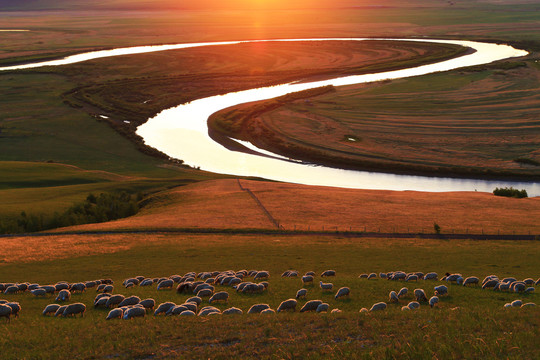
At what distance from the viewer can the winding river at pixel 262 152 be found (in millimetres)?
70188

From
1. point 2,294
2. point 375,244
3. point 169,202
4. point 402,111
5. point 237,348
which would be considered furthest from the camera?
point 402,111

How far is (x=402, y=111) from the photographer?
327 feet

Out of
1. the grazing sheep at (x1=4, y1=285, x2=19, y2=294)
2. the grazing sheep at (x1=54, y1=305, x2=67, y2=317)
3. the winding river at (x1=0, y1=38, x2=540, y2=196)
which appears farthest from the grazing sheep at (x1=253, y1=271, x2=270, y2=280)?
the winding river at (x1=0, y1=38, x2=540, y2=196)

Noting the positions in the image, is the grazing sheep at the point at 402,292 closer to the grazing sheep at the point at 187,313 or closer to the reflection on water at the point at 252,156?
the grazing sheep at the point at 187,313

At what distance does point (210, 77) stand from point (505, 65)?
71535 millimetres

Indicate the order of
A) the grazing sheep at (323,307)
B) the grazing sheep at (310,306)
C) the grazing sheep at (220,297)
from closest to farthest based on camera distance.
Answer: the grazing sheep at (323,307), the grazing sheep at (310,306), the grazing sheep at (220,297)

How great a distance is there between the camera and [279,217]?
4862cm

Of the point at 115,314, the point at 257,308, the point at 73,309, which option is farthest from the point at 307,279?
the point at 73,309

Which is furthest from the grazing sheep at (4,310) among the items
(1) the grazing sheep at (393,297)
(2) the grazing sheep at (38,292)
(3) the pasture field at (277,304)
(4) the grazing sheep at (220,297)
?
(1) the grazing sheep at (393,297)

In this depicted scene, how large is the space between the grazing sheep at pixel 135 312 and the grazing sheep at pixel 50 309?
3.42 m

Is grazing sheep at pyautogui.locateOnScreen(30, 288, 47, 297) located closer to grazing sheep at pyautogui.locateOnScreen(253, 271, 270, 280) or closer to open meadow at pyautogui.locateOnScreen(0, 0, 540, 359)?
open meadow at pyautogui.locateOnScreen(0, 0, 540, 359)

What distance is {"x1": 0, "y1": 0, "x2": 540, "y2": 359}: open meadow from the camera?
16.6m

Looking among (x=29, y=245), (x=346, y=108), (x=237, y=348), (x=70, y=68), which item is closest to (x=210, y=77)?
(x=70, y=68)

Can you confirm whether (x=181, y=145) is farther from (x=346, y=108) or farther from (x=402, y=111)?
(x=402, y=111)
